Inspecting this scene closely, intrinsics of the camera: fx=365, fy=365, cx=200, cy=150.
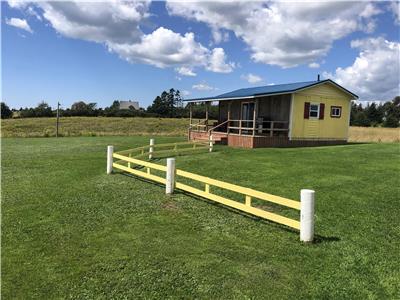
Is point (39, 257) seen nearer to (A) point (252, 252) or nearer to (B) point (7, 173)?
(A) point (252, 252)

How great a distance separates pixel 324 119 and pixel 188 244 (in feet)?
56.7

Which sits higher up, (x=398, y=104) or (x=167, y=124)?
(x=398, y=104)

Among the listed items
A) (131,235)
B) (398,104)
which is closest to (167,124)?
(131,235)

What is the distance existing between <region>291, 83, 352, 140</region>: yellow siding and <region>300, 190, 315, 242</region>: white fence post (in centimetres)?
1467

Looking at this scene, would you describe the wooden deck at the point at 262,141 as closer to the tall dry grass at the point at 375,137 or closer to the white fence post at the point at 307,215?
the tall dry grass at the point at 375,137

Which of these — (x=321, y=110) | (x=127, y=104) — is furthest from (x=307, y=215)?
(x=127, y=104)

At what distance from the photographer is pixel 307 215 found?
17.6ft

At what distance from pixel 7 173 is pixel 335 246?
33.6 ft

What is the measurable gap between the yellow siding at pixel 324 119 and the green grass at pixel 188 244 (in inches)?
391

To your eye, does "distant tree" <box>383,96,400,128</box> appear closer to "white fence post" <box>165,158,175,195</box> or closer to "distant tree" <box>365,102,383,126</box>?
"distant tree" <box>365,102,383,126</box>

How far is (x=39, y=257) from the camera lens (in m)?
4.88

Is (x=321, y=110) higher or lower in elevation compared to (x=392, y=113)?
lower

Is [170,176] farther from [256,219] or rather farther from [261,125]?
[261,125]

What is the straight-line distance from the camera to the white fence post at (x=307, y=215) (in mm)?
5305
